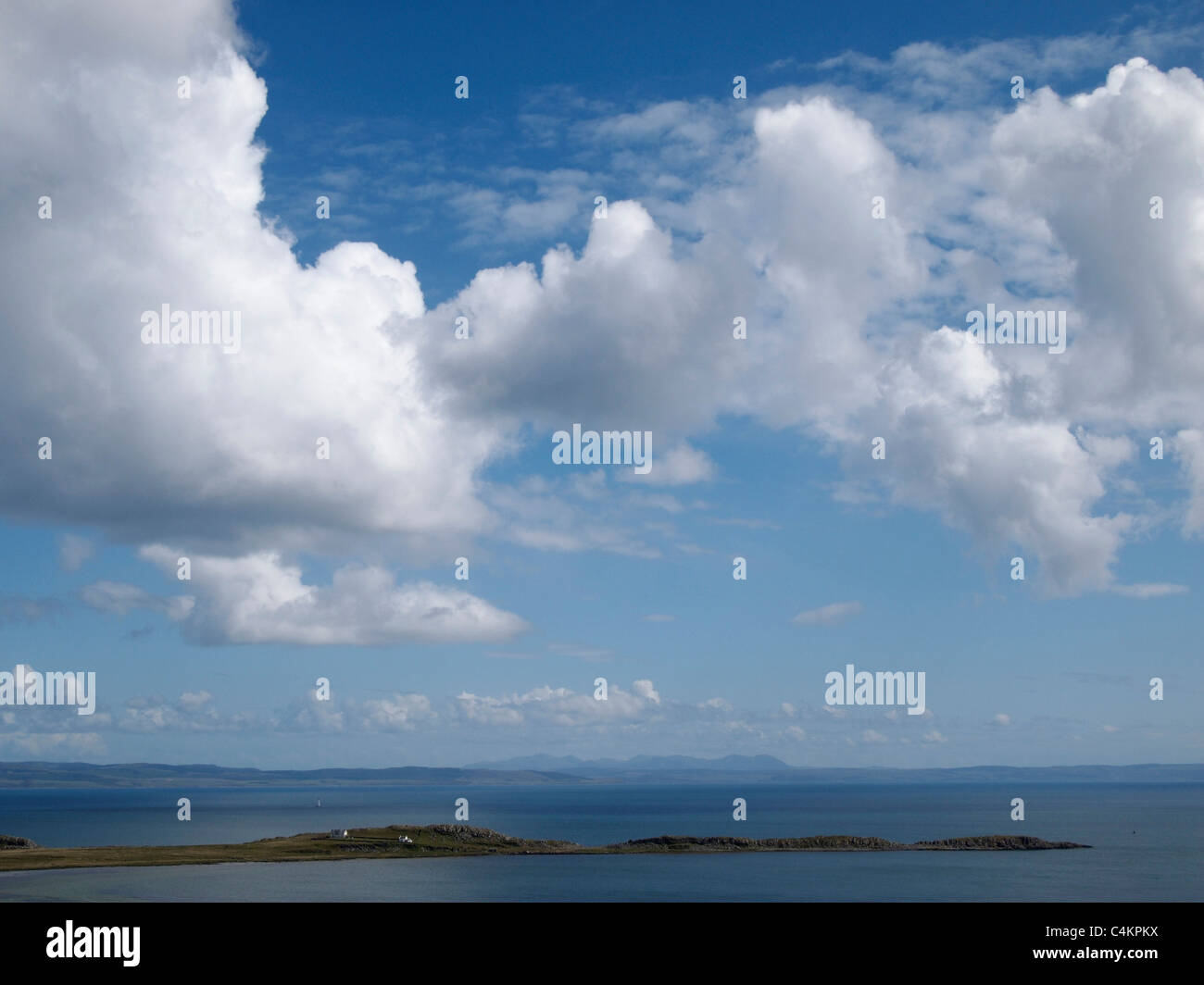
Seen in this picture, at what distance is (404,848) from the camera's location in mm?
115250

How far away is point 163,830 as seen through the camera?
196750 mm

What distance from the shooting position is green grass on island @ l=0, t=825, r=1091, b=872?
100m

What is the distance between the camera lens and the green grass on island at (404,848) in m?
100
